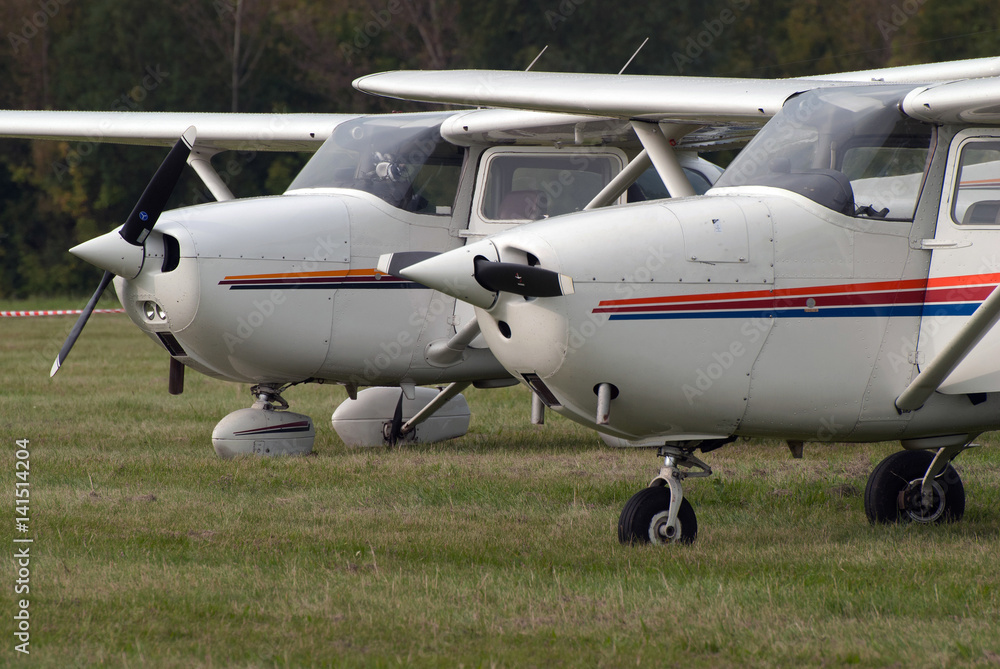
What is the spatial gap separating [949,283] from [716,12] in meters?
35.4

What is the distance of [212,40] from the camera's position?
141 ft

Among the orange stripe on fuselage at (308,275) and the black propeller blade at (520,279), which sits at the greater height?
the black propeller blade at (520,279)

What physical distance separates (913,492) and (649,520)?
1.90m

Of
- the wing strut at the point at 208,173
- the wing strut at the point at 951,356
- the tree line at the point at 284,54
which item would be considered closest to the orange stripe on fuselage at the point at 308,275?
the wing strut at the point at 208,173

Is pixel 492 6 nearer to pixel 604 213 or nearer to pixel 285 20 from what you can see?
pixel 285 20

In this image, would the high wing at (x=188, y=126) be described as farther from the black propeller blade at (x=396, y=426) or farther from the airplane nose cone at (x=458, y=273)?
the airplane nose cone at (x=458, y=273)

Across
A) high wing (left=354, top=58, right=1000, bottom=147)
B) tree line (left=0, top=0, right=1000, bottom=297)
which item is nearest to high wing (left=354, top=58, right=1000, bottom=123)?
high wing (left=354, top=58, right=1000, bottom=147)

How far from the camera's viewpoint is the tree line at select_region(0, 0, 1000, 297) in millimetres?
39156

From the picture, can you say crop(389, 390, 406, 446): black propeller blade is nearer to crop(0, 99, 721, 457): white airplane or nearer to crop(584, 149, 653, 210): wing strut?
crop(0, 99, 721, 457): white airplane

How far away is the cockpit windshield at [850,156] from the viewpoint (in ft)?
21.2

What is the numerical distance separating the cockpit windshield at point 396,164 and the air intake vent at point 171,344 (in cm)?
174

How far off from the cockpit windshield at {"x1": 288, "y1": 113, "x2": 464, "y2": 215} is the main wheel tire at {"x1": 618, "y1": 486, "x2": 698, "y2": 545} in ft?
14.4

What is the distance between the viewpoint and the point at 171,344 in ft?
31.5

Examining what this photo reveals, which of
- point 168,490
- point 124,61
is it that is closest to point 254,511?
point 168,490
